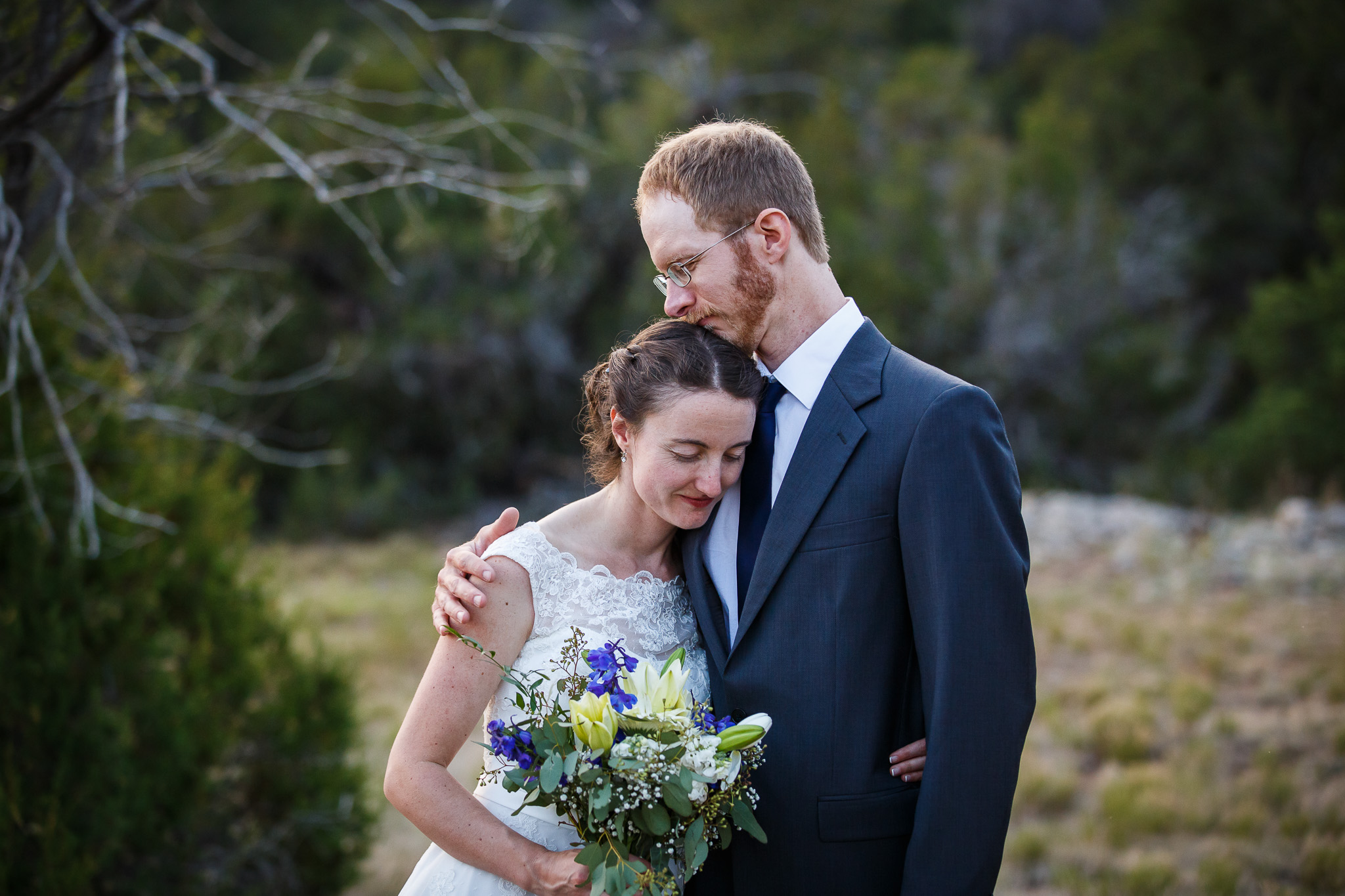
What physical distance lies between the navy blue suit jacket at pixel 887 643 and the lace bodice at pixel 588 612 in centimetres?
19

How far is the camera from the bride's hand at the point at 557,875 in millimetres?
2004

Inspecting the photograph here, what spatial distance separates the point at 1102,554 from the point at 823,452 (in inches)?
367

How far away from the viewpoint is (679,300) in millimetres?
2295

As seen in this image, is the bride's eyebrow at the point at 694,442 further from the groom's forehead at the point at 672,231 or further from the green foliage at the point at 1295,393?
the green foliage at the point at 1295,393

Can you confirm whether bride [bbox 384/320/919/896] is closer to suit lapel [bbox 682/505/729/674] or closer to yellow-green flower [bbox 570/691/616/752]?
suit lapel [bbox 682/505/729/674]

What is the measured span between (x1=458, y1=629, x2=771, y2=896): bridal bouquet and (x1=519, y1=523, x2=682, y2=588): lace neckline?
0.40 m

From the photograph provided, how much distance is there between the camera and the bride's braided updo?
2.20 meters

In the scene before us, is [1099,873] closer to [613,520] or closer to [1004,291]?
[613,520]

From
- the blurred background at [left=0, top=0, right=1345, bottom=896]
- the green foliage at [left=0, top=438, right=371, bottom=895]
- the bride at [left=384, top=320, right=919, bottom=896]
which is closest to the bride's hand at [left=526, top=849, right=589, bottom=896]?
the bride at [left=384, top=320, right=919, bottom=896]

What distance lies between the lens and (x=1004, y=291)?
44.7 ft

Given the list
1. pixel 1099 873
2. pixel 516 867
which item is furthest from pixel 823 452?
pixel 1099 873

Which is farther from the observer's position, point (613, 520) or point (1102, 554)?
point (1102, 554)

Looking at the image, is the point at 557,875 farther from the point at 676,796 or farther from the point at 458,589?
the point at 458,589

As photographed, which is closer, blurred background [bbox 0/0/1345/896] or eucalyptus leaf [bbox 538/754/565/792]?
eucalyptus leaf [bbox 538/754/565/792]
